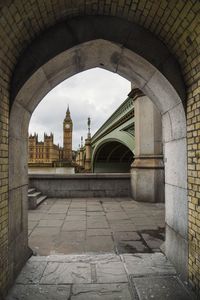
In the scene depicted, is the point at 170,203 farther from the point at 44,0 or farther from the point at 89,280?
the point at 44,0

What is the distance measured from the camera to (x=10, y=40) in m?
2.79

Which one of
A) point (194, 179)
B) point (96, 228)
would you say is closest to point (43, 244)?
point (96, 228)

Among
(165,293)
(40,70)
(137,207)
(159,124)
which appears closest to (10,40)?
(40,70)

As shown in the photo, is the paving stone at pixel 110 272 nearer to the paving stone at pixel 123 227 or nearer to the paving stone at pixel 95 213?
the paving stone at pixel 123 227

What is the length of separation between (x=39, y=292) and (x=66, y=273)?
52 cm

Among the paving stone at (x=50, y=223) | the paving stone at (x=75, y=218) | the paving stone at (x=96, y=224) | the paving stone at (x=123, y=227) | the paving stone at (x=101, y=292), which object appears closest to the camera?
the paving stone at (x=101, y=292)

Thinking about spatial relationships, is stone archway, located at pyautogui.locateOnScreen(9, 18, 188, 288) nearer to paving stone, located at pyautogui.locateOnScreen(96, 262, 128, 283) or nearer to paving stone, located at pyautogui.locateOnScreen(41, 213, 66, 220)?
paving stone, located at pyautogui.locateOnScreen(96, 262, 128, 283)

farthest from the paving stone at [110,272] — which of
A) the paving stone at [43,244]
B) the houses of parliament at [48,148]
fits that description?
the houses of parliament at [48,148]

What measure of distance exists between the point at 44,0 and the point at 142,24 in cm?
133

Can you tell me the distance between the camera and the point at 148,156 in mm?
9172

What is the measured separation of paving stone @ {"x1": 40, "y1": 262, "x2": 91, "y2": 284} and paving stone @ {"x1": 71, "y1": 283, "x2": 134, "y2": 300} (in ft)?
0.52

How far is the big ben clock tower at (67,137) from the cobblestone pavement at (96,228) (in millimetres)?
87771

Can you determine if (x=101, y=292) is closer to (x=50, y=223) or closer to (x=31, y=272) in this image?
(x=31, y=272)

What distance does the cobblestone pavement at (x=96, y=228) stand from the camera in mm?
4449
